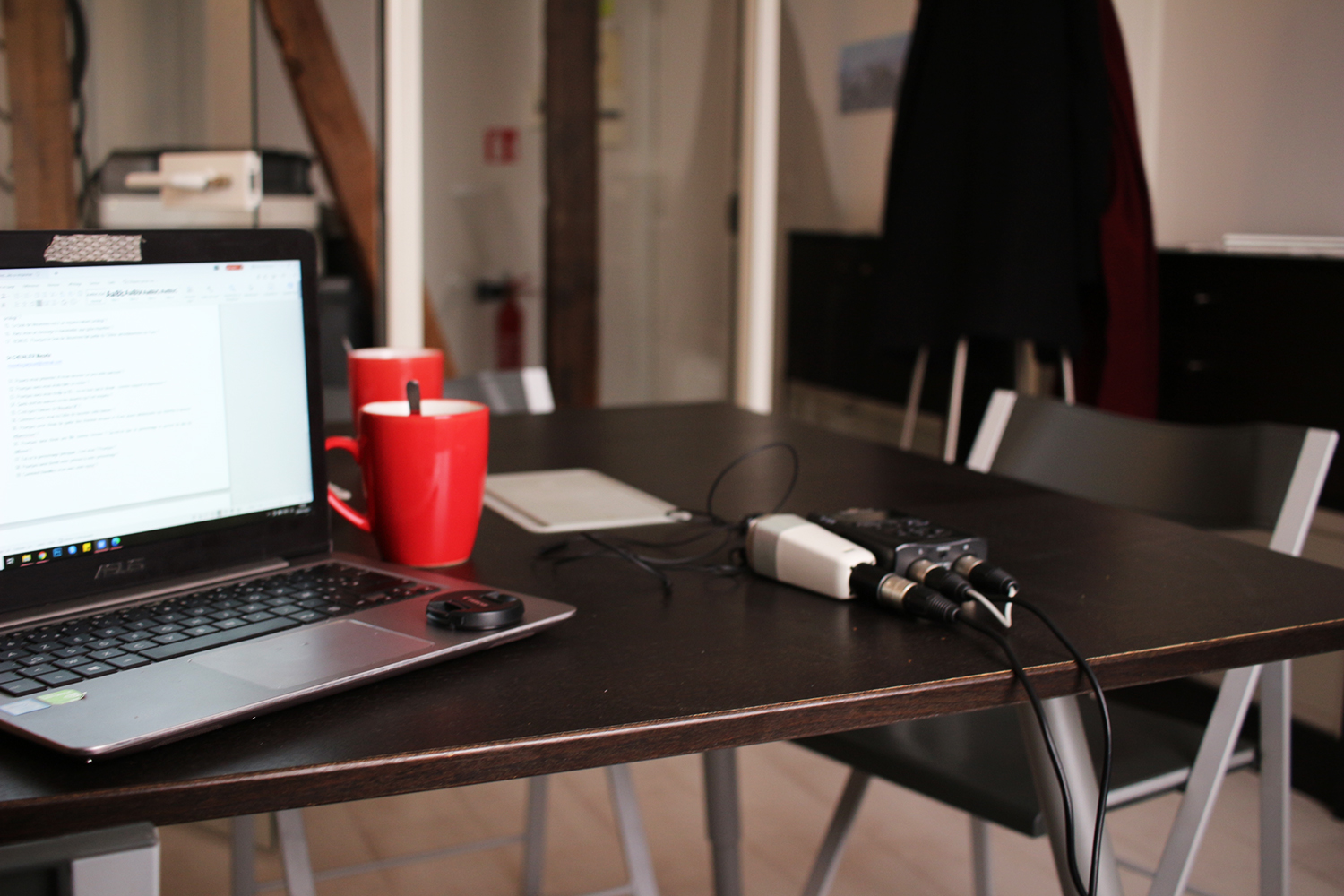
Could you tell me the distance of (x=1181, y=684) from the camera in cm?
275

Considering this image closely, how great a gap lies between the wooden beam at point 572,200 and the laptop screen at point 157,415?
2.45m

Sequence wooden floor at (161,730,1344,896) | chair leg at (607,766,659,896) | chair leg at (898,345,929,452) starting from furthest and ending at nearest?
chair leg at (898,345,929,452)
wooden floor at (161,730,1344,896)
chair leg at (607,766,659,896)

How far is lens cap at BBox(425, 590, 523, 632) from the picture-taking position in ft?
2.47

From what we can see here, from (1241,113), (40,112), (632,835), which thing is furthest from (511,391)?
(1241,113)

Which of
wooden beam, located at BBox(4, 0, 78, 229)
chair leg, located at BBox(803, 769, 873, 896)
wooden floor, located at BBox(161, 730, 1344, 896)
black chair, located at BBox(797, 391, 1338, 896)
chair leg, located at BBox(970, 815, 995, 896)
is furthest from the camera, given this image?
wooden beam, located at BBox(4, 0, 78, 229)

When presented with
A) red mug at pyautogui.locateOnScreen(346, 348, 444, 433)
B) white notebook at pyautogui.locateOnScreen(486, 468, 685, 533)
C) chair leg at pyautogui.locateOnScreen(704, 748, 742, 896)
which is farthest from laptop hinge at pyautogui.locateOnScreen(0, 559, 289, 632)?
chair leg at pyautogui.locateOnScreen(704, 748, 742, 896)

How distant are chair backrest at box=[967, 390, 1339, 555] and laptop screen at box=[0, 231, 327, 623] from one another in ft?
3.18

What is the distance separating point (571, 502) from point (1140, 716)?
773 millimetres

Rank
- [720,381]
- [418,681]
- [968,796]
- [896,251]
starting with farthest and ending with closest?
[720,381], [896,251], [968,796], [418,681]

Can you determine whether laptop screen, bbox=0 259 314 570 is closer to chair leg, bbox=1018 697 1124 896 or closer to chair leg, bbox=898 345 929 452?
chair leg, bbox=1018 697 1124 896

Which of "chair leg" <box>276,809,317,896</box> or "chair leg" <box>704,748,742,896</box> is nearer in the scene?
"chair leg" <box>276,809,317,896</box>

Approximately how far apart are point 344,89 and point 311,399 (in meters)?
2.38

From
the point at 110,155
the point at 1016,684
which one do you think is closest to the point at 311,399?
the point at 1016,684

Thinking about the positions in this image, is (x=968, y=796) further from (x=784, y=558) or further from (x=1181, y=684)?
(x=1181, y=684)
